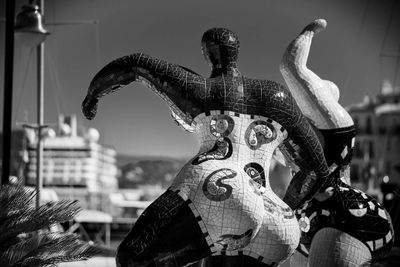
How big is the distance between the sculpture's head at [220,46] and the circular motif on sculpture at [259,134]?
0.34 meters

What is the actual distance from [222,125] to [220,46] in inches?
16.0

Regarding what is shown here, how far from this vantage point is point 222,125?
373 centimetres

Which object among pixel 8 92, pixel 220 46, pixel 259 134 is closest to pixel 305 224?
pixel 259 134

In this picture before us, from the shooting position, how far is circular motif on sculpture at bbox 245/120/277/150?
3766 millimetres

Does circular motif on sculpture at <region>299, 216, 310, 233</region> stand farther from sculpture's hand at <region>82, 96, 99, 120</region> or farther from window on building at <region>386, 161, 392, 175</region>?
window on building at <region>386, 161, 392, 175</region>

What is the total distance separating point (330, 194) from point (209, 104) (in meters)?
1.04

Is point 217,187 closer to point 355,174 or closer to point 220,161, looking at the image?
point 220,161

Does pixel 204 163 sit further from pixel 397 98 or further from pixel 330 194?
pixel 397 98

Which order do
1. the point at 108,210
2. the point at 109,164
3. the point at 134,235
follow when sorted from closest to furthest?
the point at 134,235 → the point at 108,210 → the point at 109,164

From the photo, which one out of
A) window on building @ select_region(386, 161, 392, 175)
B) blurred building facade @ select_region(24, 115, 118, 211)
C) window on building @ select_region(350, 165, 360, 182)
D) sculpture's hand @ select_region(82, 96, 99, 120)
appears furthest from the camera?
blurred building facade @ select_region(24, 115, 118, 211)

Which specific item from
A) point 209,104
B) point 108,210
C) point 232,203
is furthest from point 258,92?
point 108,210

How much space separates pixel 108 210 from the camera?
4059cm

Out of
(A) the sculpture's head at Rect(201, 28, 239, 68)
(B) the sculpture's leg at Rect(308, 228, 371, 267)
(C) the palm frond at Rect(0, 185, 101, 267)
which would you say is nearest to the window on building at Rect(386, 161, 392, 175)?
(B) the sculpture's leg at Rect(308, 228, 371, 267)

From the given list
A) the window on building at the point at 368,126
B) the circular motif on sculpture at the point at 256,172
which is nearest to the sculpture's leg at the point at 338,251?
the circular motif on sculpture at the point at 256,172
